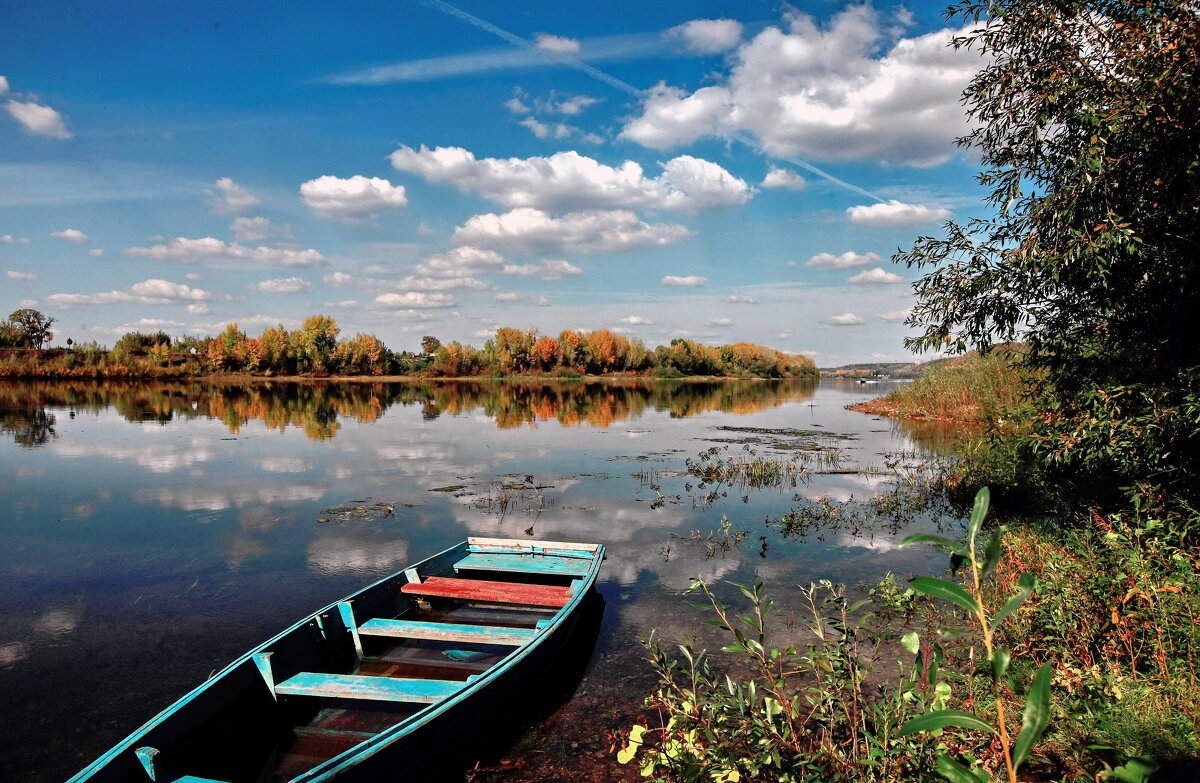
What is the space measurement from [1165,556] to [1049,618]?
4.24 ft

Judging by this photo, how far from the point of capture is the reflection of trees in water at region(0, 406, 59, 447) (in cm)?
2538

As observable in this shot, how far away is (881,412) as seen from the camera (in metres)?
44.0

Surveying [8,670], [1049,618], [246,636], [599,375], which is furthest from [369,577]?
[599,375]

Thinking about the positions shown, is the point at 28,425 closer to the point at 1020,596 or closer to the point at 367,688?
the point at 367,688

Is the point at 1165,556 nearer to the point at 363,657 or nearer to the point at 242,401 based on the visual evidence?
the point at 363,657

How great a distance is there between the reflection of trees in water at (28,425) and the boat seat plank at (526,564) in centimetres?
2306

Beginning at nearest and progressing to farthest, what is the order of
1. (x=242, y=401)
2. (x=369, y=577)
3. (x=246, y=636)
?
(x=246, y=636), (x=369, y=577), (x=242, y=401)

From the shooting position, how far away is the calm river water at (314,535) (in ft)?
23.5

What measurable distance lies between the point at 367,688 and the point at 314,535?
7.99 m

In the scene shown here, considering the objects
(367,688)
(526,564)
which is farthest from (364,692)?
(526,564)

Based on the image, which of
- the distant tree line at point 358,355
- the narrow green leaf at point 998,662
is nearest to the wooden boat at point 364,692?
the narrow green leaf at point 998,662

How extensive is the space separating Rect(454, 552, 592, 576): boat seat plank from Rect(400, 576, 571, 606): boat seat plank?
29.6 inches

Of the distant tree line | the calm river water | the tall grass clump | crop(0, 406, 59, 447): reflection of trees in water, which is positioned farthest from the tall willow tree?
the distant tree line

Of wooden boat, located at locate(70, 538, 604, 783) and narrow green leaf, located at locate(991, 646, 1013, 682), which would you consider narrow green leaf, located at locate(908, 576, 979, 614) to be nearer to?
narrow green leaf, located at locate(991, 646, 1013, 682)
